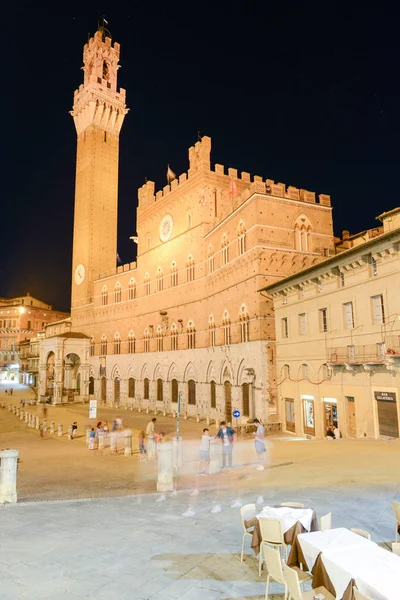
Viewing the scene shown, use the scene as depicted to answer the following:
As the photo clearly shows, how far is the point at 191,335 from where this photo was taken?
37.6 m

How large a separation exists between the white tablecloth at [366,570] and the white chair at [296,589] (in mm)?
149

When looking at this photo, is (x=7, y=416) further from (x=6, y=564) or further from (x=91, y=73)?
(x=91, y=73)

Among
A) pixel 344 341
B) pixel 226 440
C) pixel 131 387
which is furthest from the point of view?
pixel 131 387

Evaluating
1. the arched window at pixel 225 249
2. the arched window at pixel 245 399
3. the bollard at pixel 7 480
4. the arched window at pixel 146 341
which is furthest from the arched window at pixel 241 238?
the bollard at pixel 7 480

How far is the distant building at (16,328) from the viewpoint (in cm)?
8738

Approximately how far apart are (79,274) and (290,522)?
5407 centimetres

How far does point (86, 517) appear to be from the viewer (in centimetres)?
918

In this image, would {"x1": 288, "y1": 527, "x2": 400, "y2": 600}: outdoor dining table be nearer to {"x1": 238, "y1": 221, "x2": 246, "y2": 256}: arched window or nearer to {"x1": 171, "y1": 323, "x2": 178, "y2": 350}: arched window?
{"x1": 238, "y1": 221, "x2": 246, "y2": 256}: arched window

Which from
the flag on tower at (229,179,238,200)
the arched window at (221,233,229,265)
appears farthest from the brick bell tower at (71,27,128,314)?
the arched window at (221,233,229,265)

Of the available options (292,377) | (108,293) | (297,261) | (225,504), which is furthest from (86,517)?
(108,293)

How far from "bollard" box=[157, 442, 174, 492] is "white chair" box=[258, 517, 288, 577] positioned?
18.8ft

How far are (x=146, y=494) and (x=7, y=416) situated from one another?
33.0 meters

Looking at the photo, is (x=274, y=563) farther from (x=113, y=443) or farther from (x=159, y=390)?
(x=159, y=390)

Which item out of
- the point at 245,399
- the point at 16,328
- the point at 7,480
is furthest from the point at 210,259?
the point at 16,328
